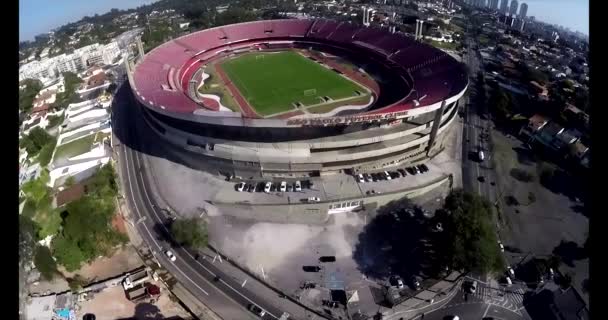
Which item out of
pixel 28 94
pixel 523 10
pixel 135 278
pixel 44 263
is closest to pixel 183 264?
pixel 135 278

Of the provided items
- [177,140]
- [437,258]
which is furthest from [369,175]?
[177,140]

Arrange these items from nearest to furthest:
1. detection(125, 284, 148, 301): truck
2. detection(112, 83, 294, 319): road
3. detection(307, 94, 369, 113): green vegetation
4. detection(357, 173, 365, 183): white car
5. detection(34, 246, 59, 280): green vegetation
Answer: detection(112, 83, 294, 319): road → detection(125, 284, 148, 301): truck → detection(34, 246, 59, 280): green vegetation → detection(357, 173, 365, 183): white car → detection(307, 94, 369, 113): green vegetation

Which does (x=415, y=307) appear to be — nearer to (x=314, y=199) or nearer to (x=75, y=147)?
(x=314, y=199)

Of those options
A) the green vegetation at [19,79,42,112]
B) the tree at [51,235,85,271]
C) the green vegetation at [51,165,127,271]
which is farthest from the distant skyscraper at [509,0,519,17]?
the tree at [51,235,85,271]

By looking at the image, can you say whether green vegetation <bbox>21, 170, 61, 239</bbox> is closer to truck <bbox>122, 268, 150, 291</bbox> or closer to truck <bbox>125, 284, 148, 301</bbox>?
truck <bbox>122, 268, 150, 291</bbox>

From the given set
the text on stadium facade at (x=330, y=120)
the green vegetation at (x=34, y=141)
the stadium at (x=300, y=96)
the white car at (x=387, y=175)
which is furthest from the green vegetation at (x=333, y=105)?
the green vegetation at (x=34, y=141)

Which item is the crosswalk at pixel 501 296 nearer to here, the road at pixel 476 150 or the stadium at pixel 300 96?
the road at pixel 476 150

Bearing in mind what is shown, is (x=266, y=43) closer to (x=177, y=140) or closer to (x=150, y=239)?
(x=177, y=140)
